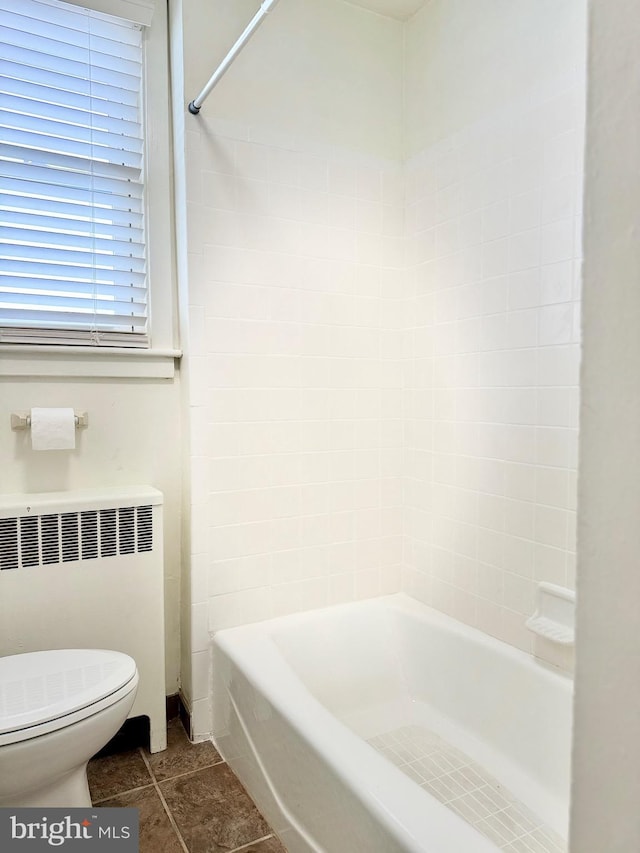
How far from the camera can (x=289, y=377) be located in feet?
7.11

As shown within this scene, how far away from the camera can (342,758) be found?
1317 millimetres

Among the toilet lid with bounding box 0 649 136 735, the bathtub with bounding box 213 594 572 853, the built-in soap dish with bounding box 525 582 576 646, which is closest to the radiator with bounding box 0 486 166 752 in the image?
the toilet lid with bounding box 0 649 136 735

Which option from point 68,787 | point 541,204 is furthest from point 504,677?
point 541,204

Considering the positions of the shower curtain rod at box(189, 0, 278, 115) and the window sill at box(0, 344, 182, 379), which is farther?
the window sill at box(0, 344, 182, 379)

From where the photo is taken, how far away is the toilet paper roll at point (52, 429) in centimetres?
185

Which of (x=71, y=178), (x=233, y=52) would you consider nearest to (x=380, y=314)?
(x=233, y=52)

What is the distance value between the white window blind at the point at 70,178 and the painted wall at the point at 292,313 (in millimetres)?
259

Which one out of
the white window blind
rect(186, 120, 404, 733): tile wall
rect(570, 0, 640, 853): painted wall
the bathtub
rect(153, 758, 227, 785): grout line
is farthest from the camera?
rect(186, 120, 404, 733): tile wall

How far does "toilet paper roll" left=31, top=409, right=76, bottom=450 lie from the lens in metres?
1.85

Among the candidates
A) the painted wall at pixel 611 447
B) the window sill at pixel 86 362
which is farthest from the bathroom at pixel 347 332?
the painted wall at pixel 611 447

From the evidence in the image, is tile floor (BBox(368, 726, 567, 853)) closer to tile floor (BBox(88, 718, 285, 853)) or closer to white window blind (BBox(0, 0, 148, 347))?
tile floor (BBox(88, 718, 285, 853))

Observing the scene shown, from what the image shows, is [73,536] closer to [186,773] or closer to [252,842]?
[186,773]

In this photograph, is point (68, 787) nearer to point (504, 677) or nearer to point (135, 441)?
point (135, 441)

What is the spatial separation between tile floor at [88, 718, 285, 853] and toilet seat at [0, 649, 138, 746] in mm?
428
